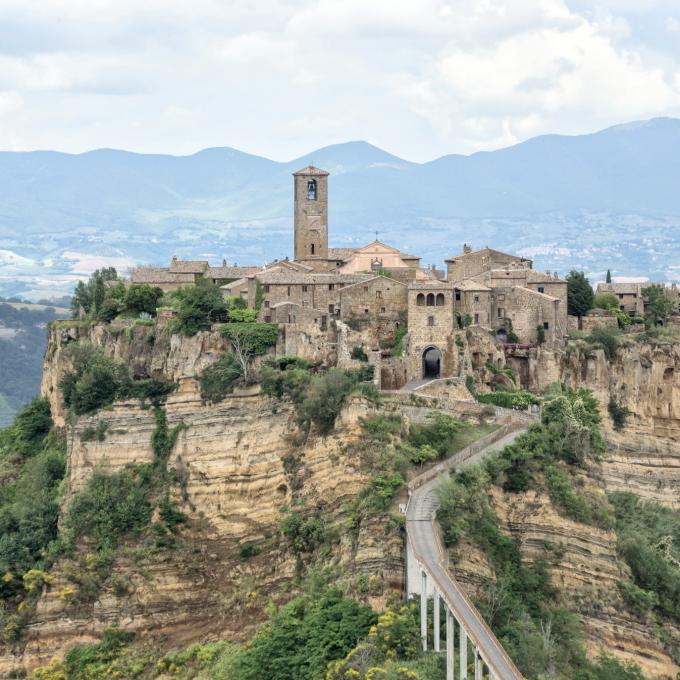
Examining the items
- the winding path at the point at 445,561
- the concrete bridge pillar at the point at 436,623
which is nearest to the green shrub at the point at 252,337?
the winding path at the point at 445,561

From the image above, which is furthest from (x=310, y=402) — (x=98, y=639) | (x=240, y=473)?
(x=98, y=639)

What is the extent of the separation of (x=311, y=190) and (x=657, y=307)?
18395 mm

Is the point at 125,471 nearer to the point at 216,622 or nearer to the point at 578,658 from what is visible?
the point at 216,622

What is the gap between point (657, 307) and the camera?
7075 cm

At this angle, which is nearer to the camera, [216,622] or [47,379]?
[216,622]

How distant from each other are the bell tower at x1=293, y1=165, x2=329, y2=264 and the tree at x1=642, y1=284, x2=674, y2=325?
645 inches

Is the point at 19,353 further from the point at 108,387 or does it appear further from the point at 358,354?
the point at 358,354

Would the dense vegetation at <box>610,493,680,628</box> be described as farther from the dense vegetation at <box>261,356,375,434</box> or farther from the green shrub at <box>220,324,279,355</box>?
the green shrub at <box>220,324,279,355</box>

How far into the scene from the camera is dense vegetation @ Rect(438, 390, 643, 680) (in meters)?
45.4

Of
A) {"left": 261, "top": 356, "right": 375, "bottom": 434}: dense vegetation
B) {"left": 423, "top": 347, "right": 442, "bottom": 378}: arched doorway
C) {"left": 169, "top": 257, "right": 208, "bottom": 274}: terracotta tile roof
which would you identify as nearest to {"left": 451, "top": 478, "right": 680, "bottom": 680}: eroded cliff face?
{"left": 261, "top": 356, "right": 375, "bottom": 434}: dense vegetation

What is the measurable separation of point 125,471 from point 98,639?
7109 mm

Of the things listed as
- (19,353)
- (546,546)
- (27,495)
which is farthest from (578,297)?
(19,353)

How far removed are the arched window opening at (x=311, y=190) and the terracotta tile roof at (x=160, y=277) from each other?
734 cm

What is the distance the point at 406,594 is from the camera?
45156 mm
